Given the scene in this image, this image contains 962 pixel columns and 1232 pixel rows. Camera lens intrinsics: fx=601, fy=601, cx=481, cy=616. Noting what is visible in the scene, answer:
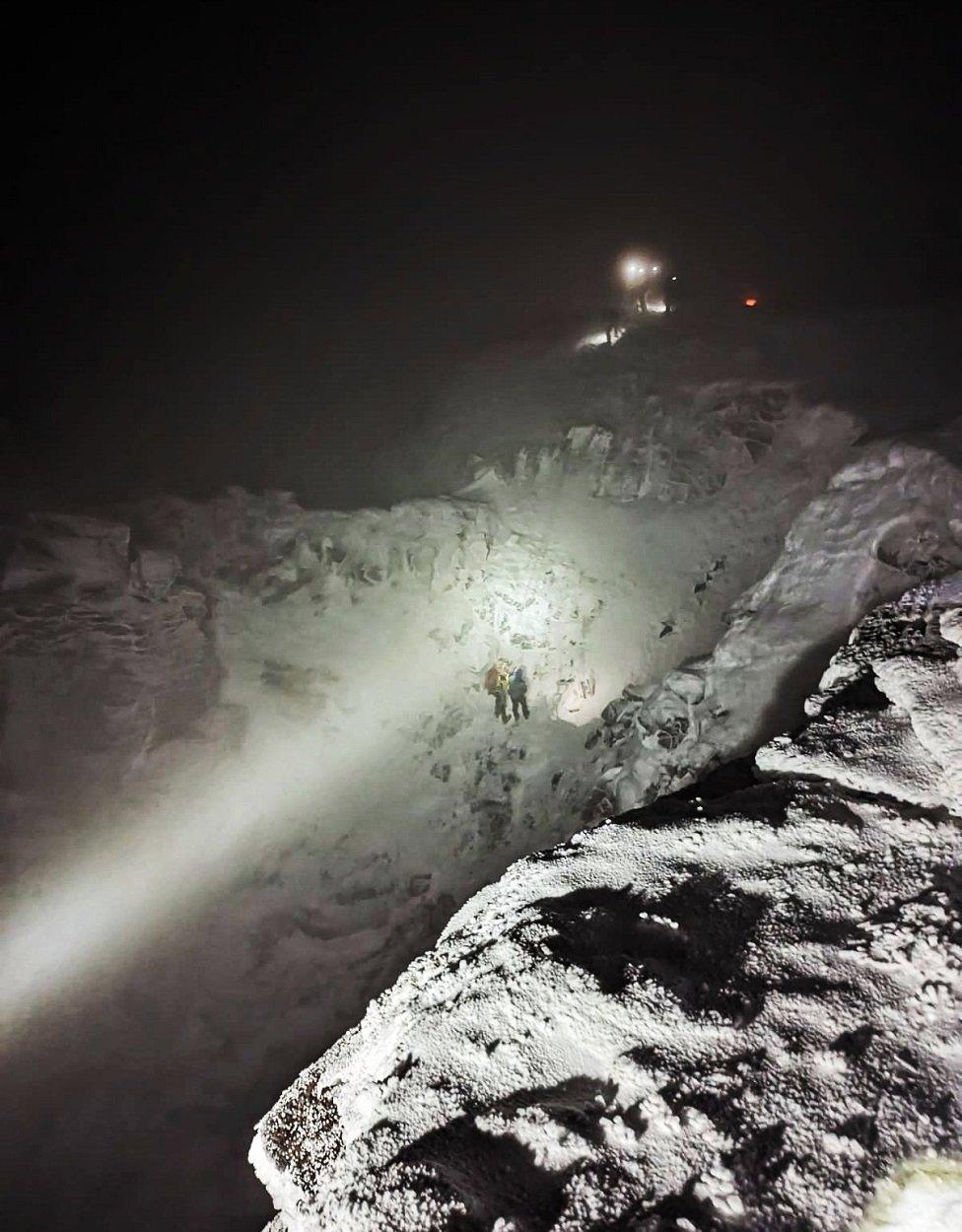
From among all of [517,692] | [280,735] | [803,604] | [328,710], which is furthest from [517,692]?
[803,604]

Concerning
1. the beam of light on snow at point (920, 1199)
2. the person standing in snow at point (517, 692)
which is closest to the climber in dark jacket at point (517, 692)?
the person standing in snow at point (517, 692)

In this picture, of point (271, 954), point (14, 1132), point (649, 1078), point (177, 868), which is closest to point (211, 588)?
point (177, 868)

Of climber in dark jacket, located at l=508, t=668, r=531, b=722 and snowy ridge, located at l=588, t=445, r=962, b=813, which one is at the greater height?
snowy ridge, located at l=588, t=445, r=962, b=813

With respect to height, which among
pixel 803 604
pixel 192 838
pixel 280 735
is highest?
pixel 803 604

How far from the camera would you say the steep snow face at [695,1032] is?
3.93ft

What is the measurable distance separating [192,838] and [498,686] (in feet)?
12.5

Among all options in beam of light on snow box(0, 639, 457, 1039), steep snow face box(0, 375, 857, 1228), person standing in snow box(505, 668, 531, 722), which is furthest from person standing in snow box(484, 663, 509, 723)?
beam of light on snow box(0, 639, 457, 1039)

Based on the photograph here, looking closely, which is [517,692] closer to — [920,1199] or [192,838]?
[192,838]

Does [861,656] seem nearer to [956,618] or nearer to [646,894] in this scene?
[956,618]

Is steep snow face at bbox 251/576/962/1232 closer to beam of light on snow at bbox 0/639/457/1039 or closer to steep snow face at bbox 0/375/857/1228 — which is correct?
steep snow face at bbox 0/375/857/1228

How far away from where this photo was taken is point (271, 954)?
5.83 m

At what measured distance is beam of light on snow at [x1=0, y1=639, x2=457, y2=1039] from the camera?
19.2 ft

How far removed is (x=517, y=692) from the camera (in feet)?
24.1

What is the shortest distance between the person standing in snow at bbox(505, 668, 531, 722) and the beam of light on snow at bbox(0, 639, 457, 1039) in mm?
955
